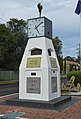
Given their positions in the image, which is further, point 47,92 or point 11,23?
point 11,23

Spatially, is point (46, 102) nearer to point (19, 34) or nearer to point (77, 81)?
point (77, 81)

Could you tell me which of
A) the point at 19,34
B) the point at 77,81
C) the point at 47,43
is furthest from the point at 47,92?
the point at 19,34

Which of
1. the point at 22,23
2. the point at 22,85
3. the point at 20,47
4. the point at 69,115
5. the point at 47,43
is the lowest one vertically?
the point at 69,115

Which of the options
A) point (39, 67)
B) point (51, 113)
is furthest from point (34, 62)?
point (51, 113)

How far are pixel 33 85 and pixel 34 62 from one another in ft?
3.44

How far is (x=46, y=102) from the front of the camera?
10609 mm

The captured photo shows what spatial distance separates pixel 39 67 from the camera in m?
11.4

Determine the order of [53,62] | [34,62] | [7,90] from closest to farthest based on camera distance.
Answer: [34,62], [53,62], [7,90]

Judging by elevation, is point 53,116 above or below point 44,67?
below

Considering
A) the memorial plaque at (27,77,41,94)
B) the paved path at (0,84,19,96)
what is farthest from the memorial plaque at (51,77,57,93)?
the paved path at (0,84,19,96)

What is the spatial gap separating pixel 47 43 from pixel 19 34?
26.6 meters

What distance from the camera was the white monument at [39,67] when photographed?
11.3 m

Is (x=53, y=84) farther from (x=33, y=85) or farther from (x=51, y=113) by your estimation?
(x=51, y=113)

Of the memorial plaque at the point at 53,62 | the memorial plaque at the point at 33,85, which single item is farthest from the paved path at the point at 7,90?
the memorial plaque at the point at 53,62
